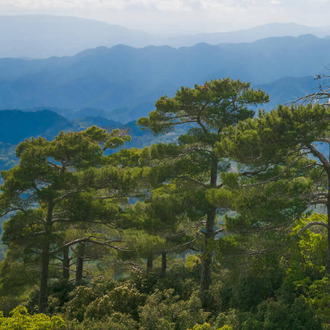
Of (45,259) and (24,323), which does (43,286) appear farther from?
(24,323)

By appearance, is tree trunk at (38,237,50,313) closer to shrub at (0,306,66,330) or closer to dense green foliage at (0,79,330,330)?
dense green foliage at (0,79,330,330)

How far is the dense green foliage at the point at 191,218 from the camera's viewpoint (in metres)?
9.12

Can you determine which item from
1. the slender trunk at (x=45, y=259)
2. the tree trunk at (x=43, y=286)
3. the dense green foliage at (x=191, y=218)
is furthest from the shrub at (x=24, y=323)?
the tree trunk at (x=43, y=286)

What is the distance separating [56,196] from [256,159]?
8.76 m

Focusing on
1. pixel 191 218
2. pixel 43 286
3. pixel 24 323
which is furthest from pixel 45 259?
pixel 24 323

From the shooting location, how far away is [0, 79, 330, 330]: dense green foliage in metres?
9.12

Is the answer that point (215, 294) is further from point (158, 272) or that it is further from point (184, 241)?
point (158, 272)

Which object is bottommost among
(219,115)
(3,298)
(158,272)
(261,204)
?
(3,298)

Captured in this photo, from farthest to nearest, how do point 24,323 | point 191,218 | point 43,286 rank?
1. point 43,286
2. point 191,218
3. point 24,323

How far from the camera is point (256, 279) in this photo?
10.8 m

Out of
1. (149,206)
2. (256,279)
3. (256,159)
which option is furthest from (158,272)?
(256,159)

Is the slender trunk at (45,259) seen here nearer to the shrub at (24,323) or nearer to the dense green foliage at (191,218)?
the dense green foliage at (191,218)

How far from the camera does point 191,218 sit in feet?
42.6

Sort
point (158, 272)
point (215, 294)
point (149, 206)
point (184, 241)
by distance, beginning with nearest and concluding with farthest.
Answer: point (215, 294) < point (149, 206) < point (184, 241) < point (158, 272)
